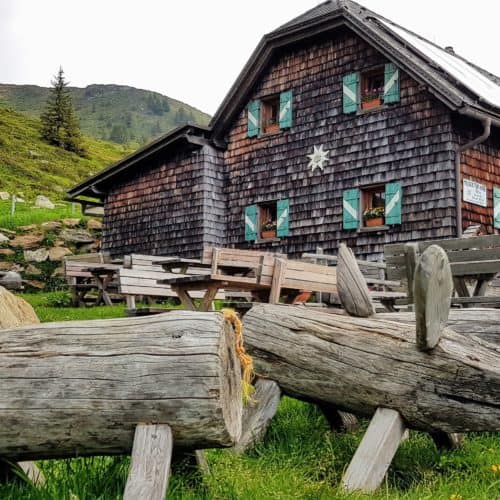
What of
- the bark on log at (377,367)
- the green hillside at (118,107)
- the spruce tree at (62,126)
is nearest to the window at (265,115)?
the bark on log at (377,367)

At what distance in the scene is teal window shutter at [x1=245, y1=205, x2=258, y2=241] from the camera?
17469 millimetres

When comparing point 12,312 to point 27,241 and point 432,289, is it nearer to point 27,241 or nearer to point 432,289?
point 432,289

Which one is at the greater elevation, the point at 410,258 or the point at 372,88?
the point at 372,88

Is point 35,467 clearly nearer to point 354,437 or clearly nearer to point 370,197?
point 354,437

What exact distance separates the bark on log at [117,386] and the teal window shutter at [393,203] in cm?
1239

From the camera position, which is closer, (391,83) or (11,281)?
(391,83)

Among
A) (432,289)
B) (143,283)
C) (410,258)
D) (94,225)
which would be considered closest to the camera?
(432,289)

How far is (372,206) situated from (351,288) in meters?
12.2

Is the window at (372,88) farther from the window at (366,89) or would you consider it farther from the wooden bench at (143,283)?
the wooden bench at (143,283)

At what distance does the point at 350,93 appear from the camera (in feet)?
52.2

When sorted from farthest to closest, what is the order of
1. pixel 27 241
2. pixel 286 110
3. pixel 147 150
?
pixel 27 241 → pixel 147 150 → pixel 286 110

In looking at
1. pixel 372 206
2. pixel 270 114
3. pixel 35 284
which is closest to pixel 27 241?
pixel 35 284

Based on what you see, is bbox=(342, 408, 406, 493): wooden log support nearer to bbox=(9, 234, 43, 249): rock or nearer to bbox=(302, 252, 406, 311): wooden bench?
bbox=(302, 252, 406, 311): wooden bench

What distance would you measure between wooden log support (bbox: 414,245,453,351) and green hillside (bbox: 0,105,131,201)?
3464 centimetres
